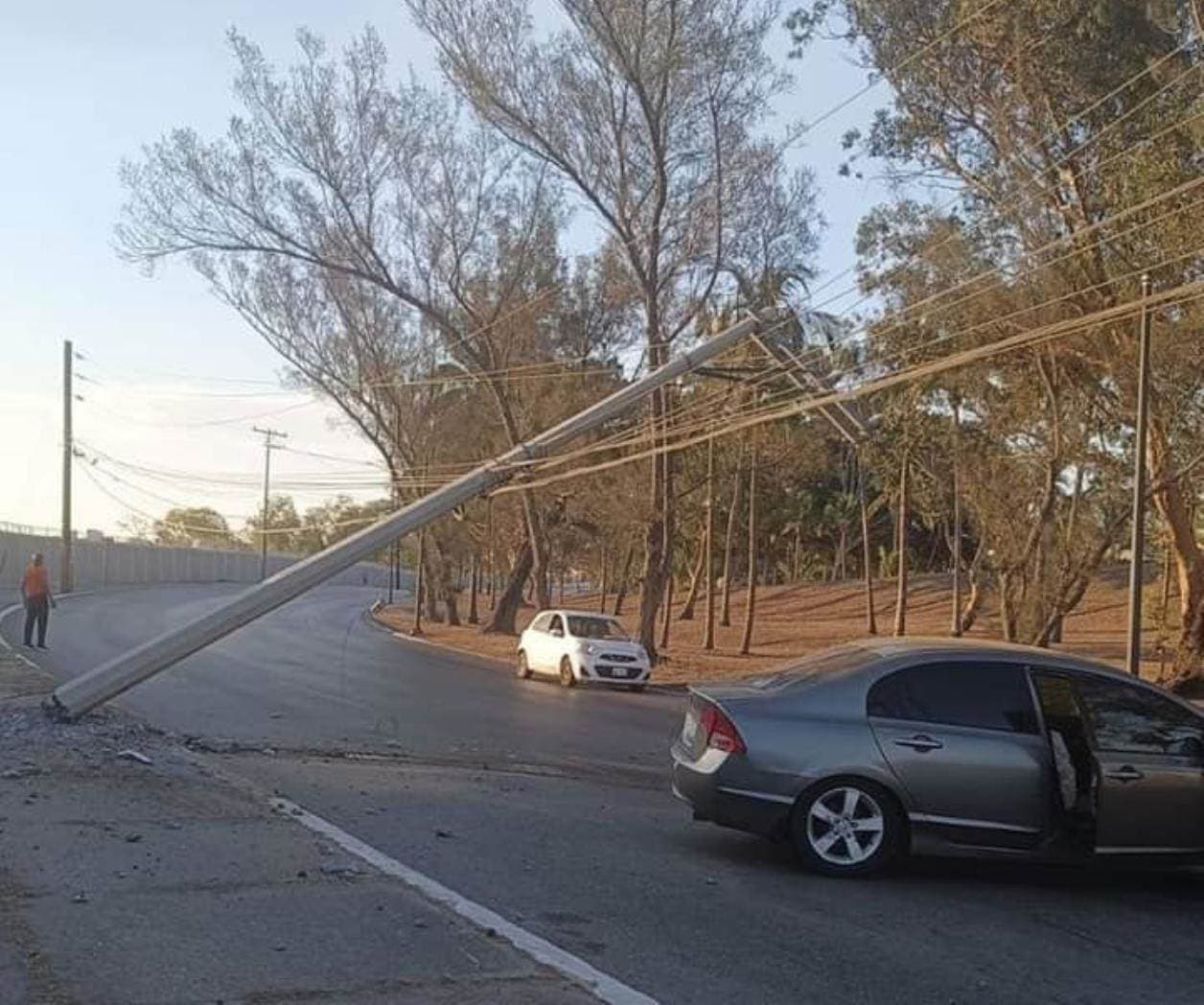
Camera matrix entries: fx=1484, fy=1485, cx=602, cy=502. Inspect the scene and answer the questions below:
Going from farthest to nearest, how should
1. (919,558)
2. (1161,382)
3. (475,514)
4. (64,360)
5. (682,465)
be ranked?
1. (919,558)
2. (64,360)
3. (475,514)
4. (682,465)
5. (1161,382)

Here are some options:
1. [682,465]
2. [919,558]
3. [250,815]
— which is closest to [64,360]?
[682,465]

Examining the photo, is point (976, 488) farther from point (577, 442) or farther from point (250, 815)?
point (250, 815)

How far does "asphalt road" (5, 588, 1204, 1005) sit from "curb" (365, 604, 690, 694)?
34.0 feet

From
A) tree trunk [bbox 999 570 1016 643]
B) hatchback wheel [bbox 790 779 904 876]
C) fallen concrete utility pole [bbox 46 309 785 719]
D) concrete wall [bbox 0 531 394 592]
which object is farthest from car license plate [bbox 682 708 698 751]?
concrete wall [bbox 0 531 394 592]

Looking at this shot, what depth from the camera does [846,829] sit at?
29.2ft

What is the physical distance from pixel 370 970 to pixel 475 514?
55.5 meters

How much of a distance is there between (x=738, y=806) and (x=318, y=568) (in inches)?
477

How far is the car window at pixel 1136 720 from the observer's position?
893cm

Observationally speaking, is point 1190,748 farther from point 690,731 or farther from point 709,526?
point 709,526

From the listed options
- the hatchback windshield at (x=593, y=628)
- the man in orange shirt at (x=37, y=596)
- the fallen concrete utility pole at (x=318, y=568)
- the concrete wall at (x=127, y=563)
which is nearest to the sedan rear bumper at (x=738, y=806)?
the fallen concrete utility pole at (x=318, y=568)

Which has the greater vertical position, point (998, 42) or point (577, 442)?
point (998, 42)

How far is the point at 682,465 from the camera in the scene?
46438 mm

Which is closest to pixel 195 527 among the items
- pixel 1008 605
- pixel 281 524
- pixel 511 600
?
pixel 281 524

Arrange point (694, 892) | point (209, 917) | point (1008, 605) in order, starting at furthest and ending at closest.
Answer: point (1008, 605) < point (694, 892) < point (209, 917)
